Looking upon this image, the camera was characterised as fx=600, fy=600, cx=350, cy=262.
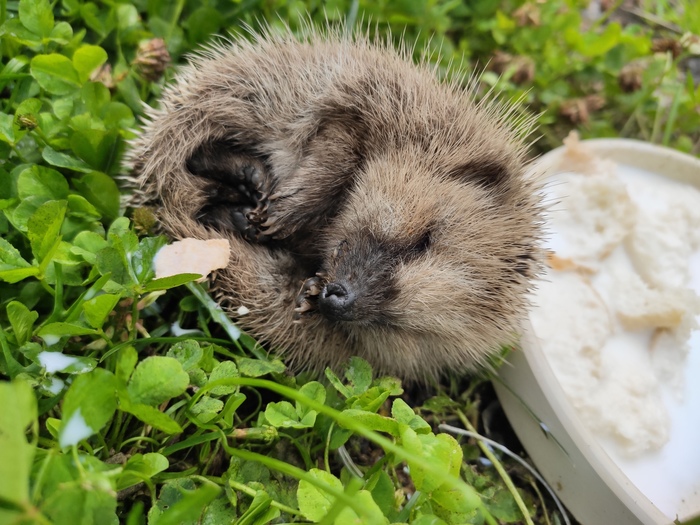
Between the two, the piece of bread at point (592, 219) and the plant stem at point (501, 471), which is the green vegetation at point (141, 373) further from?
the piece of bread at point (592, 219)

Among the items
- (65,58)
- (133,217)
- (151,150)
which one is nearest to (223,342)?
(133,217)

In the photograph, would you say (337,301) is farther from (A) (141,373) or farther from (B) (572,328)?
(B) (572,328)

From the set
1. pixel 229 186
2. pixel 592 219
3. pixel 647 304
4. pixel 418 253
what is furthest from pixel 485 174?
pixel 229 186

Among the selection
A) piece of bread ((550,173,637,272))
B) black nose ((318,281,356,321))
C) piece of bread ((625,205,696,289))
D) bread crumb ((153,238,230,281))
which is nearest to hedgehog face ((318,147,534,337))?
black nose ((318,281,356,321))

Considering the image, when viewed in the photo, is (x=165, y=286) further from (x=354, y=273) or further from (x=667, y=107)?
(x=667, y=107)

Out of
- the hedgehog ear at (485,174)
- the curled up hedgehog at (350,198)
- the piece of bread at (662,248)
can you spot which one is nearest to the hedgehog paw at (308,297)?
the curled up hedgehog at (350,198)

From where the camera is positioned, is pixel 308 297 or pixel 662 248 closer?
pixel 308 297
